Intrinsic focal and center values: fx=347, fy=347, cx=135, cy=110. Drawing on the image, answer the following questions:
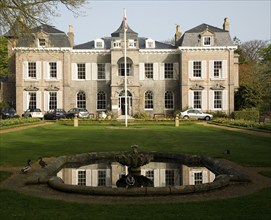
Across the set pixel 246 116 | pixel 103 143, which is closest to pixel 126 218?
pixel 103 143

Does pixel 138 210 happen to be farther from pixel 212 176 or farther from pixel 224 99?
pixel 224 99

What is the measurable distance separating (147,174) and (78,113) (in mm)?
28440

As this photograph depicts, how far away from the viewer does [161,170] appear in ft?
37.1

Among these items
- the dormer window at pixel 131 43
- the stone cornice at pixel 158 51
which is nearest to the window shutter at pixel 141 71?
the stone cornice at pixel 158 51

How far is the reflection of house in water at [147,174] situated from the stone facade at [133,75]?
27.9m

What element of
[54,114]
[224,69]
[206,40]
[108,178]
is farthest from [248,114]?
[108,178]

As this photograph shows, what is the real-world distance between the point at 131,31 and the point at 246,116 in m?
16.4

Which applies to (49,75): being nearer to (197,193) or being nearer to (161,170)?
(161,170)

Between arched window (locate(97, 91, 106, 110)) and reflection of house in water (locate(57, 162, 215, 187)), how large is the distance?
97.1ft

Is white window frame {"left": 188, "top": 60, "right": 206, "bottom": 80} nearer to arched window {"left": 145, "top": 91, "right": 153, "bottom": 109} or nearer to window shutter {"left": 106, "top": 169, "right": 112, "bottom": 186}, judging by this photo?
arched window {"left": 145, "top": 91, "right": 153, "bottom": 109}

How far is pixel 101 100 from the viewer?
41.9 metres

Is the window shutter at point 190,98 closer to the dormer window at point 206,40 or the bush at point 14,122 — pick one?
the dormer window at point 206,40

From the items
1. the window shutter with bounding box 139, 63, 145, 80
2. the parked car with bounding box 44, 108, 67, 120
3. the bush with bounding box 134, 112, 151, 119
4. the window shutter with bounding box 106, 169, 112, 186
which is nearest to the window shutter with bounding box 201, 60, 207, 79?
the window shutter with bounding box 139, 63, 145, 80

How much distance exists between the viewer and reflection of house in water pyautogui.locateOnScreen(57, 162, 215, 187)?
9.80 metres
